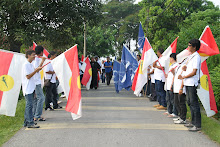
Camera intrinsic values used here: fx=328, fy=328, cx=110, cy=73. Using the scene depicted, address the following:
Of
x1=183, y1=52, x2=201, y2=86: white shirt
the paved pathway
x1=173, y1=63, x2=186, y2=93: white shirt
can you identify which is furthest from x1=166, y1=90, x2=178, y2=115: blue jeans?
x1=183, y1=52, x2=201, y2=86: white shirt

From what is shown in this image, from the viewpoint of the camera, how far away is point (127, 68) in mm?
14547

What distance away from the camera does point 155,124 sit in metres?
7.87

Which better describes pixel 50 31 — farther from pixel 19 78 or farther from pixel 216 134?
pixel 216 134

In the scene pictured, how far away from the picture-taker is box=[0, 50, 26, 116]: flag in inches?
289

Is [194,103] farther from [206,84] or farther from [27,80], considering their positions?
[27,80]

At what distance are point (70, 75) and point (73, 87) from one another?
37cm

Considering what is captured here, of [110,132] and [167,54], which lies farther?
[167,54]

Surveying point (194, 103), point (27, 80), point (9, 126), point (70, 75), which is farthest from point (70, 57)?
point (194, 103)

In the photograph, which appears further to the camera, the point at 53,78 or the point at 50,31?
the point at 50,31

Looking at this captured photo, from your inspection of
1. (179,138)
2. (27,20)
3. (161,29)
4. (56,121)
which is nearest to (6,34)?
(27,20)

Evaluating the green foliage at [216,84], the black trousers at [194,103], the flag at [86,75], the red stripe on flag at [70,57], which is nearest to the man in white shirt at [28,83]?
the red stripe on flag at [70,57]

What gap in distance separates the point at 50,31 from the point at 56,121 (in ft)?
31.0

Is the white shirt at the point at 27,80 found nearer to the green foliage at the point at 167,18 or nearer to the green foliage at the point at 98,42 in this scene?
the green foliage at the point at 167,18

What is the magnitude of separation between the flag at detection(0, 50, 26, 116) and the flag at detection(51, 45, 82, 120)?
2.93ft
